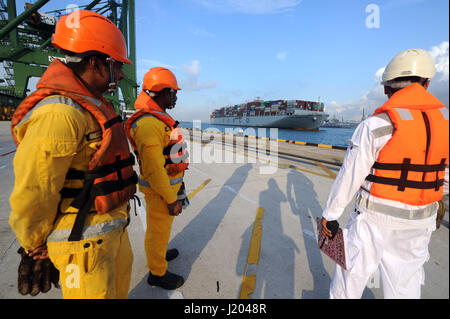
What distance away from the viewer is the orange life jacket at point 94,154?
1.09 meters

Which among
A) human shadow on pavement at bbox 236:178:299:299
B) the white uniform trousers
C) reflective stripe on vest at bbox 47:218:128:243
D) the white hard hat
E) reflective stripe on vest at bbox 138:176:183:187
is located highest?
the white hard hat

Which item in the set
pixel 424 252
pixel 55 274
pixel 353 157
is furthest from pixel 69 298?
pixel 424 252

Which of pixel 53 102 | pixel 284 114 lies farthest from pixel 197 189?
pixel 284 114

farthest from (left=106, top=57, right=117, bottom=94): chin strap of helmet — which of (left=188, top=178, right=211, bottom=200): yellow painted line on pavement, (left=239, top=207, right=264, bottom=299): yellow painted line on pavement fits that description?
(left=188, top=178, right=211, bottom=200): yellow painted line on pavement

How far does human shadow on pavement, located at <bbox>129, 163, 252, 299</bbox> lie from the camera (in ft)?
6.76

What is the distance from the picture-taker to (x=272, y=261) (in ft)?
8.23

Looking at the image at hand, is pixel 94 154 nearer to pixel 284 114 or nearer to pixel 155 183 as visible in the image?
pixel 155 183

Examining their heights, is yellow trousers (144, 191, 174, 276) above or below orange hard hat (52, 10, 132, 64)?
below

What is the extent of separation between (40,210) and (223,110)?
97.8m

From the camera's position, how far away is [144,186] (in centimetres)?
208

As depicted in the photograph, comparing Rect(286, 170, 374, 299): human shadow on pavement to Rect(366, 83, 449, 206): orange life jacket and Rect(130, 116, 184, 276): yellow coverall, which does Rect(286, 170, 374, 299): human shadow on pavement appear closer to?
Rect(366, 83, 449, 206): orange life jacket

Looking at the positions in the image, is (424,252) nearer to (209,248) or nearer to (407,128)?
(407,128)

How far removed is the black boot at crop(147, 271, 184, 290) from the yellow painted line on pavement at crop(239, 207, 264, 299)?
703 mm
